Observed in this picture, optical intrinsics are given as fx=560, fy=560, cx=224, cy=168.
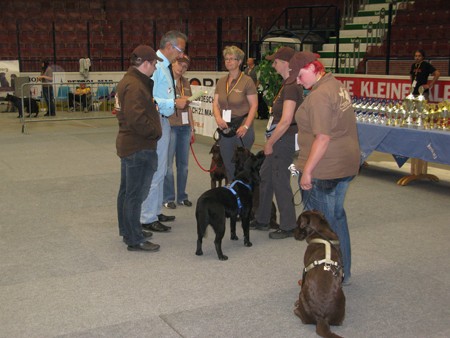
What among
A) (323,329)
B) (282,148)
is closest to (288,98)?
(282,148)

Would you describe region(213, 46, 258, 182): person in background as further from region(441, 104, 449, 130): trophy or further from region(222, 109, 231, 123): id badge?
region(441, 104, 449, 130): trophy

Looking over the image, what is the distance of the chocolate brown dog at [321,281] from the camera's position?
9.41 feet

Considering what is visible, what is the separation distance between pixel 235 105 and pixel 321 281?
2.41 meters

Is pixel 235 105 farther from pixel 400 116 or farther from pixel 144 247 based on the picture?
pixel 400 116

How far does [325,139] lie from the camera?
3.07 meters

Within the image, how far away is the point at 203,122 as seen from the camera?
31.0ft

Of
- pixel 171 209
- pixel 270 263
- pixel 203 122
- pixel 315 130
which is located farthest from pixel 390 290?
pixel 203 122

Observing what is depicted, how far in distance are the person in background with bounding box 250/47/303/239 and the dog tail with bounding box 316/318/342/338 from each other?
1.64 meters

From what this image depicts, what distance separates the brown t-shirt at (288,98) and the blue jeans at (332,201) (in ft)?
3.00

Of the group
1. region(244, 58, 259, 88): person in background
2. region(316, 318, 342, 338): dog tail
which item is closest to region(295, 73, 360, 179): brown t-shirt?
region(316, 318, 342, 338): dog tail

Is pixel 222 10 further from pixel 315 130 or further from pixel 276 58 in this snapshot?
pixel 315 130

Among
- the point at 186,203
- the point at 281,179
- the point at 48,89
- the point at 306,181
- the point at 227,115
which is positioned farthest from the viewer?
the point at 48,89

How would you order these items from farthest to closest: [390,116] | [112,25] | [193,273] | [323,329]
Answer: [112,25]
[390,116]
[193,273]
[323,329]

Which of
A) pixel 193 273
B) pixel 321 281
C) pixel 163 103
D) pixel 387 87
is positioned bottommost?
pixel 193 273
